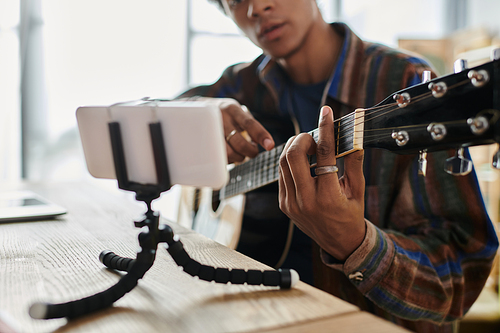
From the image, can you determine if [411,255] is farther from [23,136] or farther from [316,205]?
[23,136]

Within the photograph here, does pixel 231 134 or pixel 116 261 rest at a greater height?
pixel 231 134

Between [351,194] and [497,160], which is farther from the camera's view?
[351,194]

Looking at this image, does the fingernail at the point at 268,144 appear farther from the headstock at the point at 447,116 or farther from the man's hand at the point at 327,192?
the headstock at the point at 447,116

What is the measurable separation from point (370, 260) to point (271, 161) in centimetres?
30

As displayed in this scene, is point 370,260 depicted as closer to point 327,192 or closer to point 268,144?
point 327,192

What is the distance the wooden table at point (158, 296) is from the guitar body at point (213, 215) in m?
0.43

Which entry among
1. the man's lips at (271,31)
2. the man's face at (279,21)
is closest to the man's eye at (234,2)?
the man's face at (279,21)

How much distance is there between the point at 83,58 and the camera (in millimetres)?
2830

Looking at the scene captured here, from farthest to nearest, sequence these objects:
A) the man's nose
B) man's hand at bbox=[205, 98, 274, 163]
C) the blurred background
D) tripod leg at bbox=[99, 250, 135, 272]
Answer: the blurred background < the man's nose < man's hand at bbox=[205, 98, 274, 163] < tripod leg at bbox=[99, 250, 135, 272]

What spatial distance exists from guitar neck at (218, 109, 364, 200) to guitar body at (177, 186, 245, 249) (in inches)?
1.4

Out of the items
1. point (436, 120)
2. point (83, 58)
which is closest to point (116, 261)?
point (436, 120)

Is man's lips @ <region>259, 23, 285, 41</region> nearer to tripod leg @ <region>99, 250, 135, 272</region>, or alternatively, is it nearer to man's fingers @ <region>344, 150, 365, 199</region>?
man's fingers @ <region>344, 150, 365, 199</region>

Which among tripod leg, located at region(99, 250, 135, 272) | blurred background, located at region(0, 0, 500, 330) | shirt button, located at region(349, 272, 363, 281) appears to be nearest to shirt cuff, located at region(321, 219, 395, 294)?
shirt button, located at region(349, 272, 363, 281)

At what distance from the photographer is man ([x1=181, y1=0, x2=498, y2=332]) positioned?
0.58 meters
